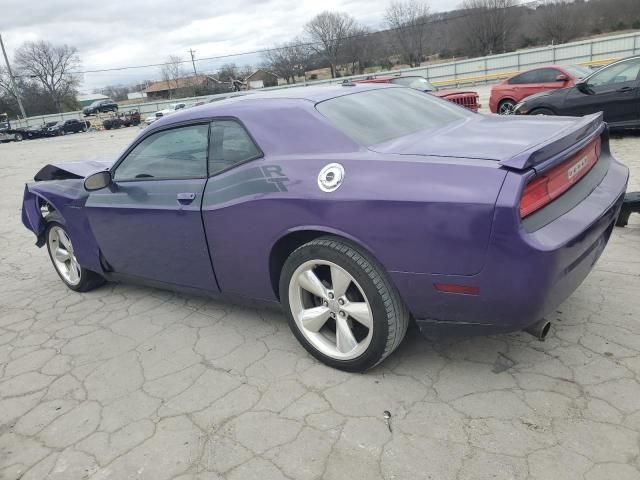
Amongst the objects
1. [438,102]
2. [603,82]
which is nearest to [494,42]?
[603,82]

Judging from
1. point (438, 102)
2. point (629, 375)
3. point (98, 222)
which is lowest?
point (629, 375)

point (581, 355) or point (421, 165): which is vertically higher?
point (421, 165)

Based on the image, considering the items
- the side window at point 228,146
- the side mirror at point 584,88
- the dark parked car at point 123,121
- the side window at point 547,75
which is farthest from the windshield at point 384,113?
the dark parked car at point 123,121

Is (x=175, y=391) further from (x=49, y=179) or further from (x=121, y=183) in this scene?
(x=49, y=179)

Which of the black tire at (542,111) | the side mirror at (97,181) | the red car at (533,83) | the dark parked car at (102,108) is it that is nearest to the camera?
the side mirror at (97,181)

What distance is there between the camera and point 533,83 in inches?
495

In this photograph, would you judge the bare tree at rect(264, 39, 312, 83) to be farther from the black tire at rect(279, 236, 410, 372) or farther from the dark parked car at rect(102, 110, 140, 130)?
the black tire at rect(279, 236, 410, 372)

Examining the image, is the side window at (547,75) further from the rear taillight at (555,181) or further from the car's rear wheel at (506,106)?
the rear taillight at (555,181)

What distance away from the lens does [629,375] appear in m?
2.57

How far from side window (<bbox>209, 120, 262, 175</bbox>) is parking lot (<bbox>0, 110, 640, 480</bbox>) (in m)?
1.16

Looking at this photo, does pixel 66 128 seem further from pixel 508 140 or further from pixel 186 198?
pixel 508 140

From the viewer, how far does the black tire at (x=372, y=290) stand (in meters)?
2.54

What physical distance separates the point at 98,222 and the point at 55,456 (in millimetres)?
1991

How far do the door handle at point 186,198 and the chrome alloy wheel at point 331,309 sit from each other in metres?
0.88
